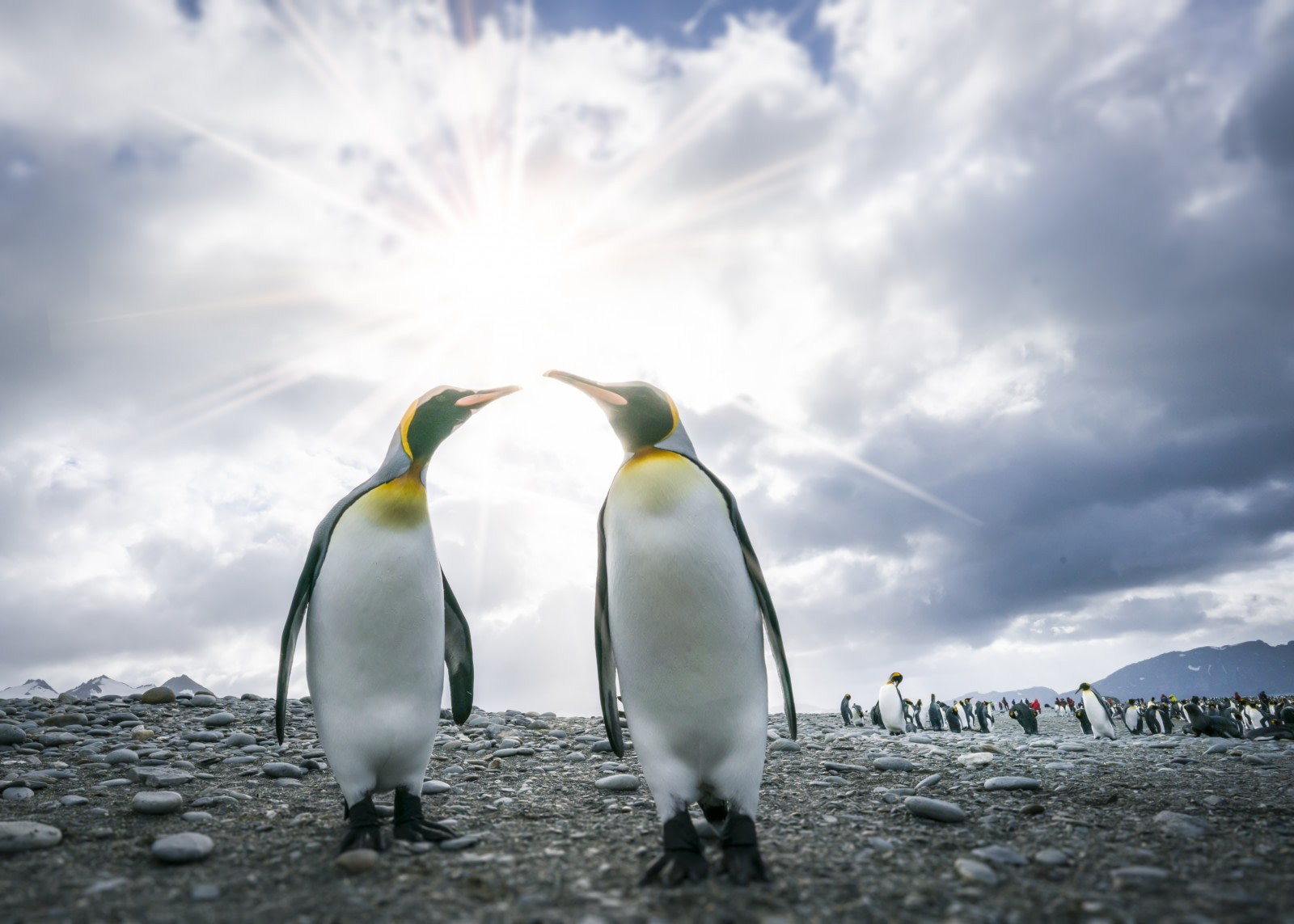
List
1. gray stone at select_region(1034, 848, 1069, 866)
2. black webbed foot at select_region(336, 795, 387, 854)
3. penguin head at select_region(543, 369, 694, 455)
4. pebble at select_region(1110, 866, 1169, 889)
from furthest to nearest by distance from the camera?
penguin head at select_region(543, 369, 694, 455) → black webbed foot at select_region(336, 795, 387, 854) → gray stone at select_region(1034, 848, 1069, 866) → pebble at select_region(1110, 866, 1169, 889)

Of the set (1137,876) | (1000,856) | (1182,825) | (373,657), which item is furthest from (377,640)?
(1182,825)

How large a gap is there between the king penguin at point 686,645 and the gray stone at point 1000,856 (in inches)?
40.3

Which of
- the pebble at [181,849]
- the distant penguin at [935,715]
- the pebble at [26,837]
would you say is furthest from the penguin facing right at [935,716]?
the pebble at [26,837]

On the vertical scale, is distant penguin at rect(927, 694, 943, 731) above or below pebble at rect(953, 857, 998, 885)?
above

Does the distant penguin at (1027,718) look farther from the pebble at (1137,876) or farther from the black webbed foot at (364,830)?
the black webbed foot at (364,830)

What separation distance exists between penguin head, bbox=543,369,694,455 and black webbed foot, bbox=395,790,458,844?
2154mm

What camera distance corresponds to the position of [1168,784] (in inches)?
215

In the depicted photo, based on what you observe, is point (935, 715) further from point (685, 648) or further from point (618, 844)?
point (685, 648)

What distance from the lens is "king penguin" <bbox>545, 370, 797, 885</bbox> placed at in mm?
3309

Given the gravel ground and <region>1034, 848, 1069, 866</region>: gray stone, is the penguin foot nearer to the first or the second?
the gravel ground

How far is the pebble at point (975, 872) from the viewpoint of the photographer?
2.85 metres

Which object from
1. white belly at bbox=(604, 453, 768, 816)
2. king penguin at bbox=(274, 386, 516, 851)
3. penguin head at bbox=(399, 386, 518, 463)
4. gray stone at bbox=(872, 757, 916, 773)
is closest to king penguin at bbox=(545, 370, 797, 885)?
white belly at bbox=(604, 453, 768, 816)

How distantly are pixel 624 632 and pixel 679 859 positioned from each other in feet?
3.34

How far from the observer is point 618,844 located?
345cm
